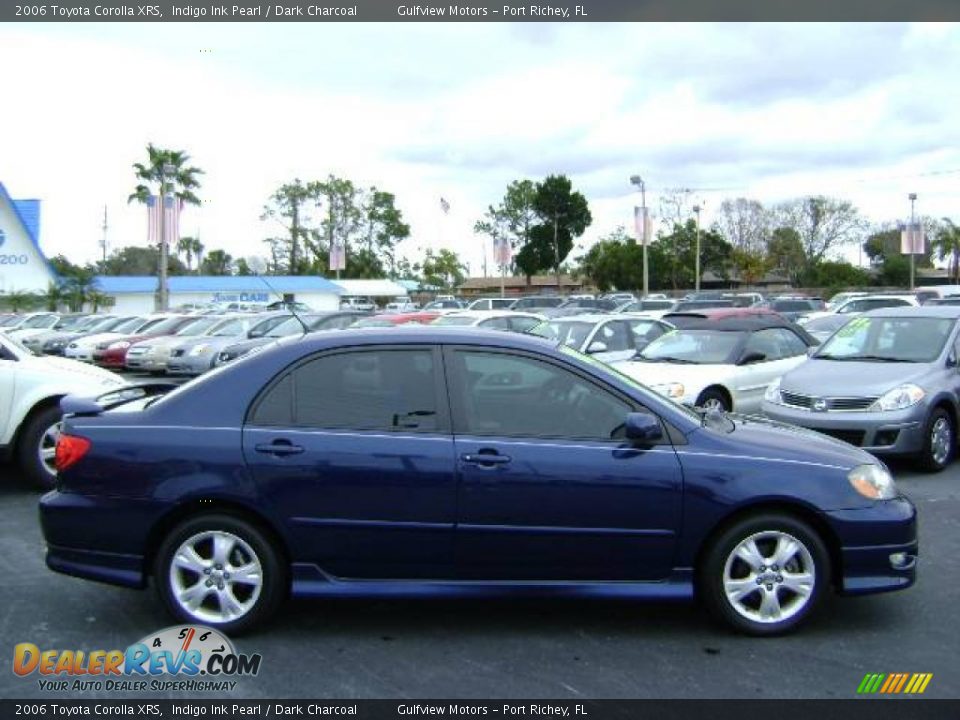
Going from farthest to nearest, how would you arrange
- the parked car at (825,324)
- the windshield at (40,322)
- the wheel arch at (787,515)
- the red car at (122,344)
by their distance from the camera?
the windshield at (40,322)
the red car at (122,344)
the parked car at (825,324)
the wheel arch at (787,515)

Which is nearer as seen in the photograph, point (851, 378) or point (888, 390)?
point (888, 390)

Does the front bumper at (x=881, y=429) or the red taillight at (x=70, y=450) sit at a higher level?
the red taillight at (x=70, y=450)

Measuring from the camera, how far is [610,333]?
528 inches

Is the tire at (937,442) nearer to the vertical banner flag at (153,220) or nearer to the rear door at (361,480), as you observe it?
the rear door at (361,480)

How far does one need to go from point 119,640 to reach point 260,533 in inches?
35.5

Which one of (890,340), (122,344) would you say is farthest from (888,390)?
(122,344)

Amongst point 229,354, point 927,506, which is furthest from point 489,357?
point 229,354

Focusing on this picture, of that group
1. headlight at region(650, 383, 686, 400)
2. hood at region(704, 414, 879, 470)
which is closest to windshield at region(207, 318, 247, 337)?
headlight at region(650, 383, 686, 400)

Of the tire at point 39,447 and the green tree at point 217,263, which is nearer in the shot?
the tire at point 39,447

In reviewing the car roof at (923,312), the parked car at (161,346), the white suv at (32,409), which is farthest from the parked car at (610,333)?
the parked car at (161,346)

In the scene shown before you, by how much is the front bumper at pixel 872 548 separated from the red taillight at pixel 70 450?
3.79 meters

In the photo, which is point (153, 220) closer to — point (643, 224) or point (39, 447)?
point (643, 224)

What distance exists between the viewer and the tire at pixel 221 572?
4.37 metres

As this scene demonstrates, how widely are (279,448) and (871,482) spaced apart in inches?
120
